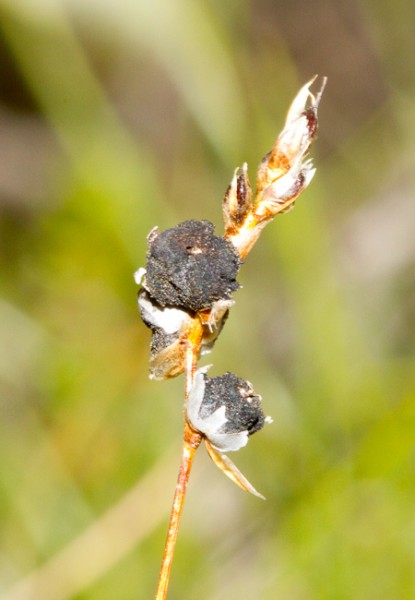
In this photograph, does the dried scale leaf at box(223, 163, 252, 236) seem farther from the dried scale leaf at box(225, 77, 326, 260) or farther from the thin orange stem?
the thin orange stem

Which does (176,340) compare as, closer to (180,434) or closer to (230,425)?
(230,425)

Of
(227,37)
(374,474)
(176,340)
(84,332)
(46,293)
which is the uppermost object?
(227,37)

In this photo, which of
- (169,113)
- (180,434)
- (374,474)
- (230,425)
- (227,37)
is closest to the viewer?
(230,425)

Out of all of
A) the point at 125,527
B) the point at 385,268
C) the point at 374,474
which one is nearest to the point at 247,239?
the point at 374,474

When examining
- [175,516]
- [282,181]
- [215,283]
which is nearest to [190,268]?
[215,283]

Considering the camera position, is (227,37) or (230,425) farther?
(227,37)

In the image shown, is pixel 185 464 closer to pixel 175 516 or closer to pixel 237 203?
pixel 175 516

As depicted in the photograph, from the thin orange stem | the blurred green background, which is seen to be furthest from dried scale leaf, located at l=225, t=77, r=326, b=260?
the blurred green background
